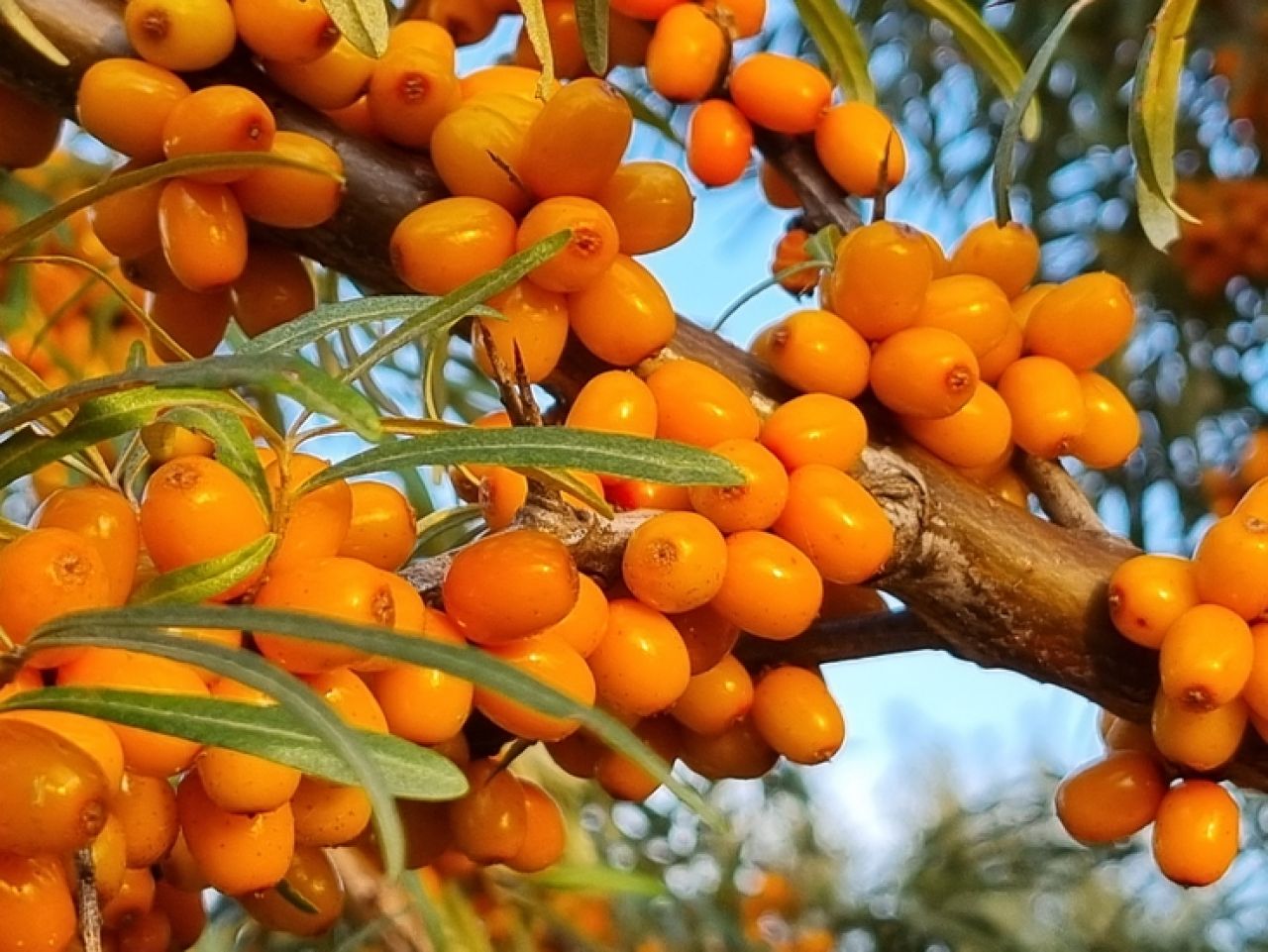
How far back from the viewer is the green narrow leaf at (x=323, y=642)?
0.41 metres

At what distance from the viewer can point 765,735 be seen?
784 mm

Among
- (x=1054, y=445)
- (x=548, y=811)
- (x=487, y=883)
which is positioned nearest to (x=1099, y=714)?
(x=1054, y=445)

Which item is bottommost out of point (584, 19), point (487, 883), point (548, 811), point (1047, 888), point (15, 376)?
point (1047, 888)

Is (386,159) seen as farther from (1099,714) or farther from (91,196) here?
(1099,714)

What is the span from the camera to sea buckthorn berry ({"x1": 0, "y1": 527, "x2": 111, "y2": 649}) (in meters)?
0.51

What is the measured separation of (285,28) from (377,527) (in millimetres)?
281

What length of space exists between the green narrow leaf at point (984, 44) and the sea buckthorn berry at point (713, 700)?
44cm

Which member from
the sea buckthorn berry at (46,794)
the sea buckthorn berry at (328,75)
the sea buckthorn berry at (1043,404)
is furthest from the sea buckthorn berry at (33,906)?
the sea buckthorn berry at (1043,404)

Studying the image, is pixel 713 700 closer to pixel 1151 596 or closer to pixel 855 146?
pixel 1151 596

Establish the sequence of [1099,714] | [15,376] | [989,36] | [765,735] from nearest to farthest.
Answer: [15,376] → [765,735] → [1099,714] → [989,36]

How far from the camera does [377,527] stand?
0.64 metres

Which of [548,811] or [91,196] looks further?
[548,811]

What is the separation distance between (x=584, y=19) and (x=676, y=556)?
0.82 feet

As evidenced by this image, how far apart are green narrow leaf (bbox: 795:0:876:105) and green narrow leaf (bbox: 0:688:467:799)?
2.12 ft
